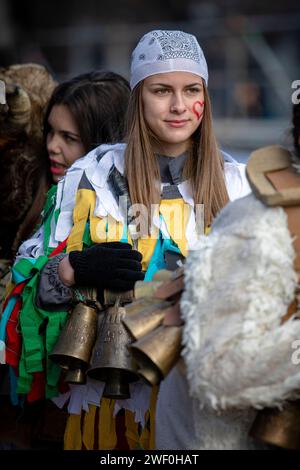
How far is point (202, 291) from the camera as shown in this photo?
2107mm

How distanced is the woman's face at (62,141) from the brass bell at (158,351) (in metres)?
1.86

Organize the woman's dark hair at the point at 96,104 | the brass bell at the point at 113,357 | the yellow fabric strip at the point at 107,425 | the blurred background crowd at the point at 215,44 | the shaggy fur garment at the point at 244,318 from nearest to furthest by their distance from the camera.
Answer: the shaggy fur garment at the point at 244,318
the brass bell at the point at 113,357
the yellow fabric strip at the point at 107,425
the woman's dark hair at the point at 96,104
the blurred background crowd at the point at 215,44

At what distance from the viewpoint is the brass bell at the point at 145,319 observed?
2184 mm

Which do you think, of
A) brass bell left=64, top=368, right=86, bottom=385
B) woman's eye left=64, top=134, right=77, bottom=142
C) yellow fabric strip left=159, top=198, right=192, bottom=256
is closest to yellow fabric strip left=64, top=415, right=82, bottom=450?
brass bell left=64, top=368, right=86, bottom=385

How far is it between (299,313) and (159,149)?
1.35 metres

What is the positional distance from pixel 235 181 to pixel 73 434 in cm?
115

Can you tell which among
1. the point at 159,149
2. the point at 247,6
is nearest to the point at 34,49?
the point at 247,6

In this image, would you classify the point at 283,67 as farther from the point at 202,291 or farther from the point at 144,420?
the point at 202,291

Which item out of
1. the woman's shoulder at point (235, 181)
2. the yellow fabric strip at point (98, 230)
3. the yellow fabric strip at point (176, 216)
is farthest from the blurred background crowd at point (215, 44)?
the yellow fabric strip at point (98, 230)

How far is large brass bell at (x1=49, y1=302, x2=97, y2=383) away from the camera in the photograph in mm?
2999

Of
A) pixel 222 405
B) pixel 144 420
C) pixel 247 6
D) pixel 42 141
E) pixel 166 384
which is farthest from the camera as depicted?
pixel 247 6

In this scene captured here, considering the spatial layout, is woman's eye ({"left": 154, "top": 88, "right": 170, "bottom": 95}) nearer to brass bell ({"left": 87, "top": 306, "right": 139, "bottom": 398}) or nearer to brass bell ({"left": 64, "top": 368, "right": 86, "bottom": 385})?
brass bell ({"left": 87, "top": 306, "right": 139, "bottom": 398})

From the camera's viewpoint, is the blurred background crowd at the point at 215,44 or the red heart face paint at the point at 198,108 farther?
the blurred background crowd at the point at 215,44

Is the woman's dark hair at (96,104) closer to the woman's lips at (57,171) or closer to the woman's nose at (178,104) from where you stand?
the woman's lips at (57,171)
